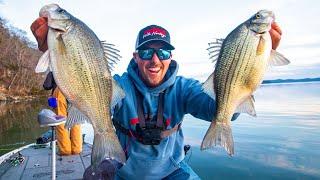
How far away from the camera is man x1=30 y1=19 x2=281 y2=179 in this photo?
4504mm

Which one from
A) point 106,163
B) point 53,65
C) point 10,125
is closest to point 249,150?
point 106,163

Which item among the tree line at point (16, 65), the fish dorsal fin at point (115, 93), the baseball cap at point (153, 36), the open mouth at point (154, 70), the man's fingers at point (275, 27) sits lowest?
the tree line at point (16, 65)

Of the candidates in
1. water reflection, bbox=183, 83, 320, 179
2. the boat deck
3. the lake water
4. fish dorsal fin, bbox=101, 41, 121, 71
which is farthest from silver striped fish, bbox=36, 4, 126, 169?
water reflection, bbox=183, 83, 320, 179

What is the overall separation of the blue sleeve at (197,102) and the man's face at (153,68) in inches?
15.2

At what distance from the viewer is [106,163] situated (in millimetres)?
5004

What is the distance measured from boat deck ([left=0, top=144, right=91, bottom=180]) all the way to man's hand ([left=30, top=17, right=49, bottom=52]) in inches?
175

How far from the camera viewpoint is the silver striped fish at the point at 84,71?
310 cm

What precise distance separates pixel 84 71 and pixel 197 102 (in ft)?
5.65

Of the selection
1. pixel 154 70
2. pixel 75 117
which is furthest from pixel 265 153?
pixel 75 117

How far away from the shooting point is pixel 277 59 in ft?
11.1

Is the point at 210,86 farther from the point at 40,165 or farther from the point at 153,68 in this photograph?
the point at 40,165

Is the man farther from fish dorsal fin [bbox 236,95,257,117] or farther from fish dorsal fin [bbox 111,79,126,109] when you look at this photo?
fish dorsal fin [bbox 111,79,126,109]

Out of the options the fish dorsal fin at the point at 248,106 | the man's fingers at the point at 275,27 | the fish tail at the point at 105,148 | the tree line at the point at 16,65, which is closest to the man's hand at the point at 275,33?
the man's fingers at the point at 275,27

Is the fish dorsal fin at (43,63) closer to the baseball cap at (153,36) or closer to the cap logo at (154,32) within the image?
the baseball cap at (153,36)
